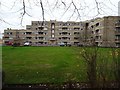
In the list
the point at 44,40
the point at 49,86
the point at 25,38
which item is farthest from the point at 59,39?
the point at 49,86

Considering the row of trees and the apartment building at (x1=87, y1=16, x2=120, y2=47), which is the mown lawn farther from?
the row of trees

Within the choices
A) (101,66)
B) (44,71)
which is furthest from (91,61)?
(44,71)

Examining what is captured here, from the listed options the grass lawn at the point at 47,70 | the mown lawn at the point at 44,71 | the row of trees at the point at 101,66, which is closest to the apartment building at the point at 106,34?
the grass lawn at the point at 47,70

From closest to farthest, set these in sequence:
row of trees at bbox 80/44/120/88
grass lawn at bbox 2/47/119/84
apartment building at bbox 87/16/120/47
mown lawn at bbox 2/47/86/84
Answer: row of trees at bbox 80/44/120/88 < apartment building at bbox 87/16/120/47 < grass lawn at bbox 2/47/119/84 < mown lawn at bbox 2/47/86/84

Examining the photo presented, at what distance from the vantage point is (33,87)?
9.91 meters

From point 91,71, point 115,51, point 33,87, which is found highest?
point 115,51

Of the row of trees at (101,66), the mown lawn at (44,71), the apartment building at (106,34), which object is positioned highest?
the apartment building at (106,34)

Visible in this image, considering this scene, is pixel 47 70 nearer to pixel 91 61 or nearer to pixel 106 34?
pixel 91 61

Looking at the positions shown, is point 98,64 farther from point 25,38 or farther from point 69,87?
point 25,38

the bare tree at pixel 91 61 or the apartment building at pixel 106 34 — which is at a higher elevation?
the apartment building at pixel 106 34

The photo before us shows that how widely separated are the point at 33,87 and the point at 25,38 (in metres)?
81.8

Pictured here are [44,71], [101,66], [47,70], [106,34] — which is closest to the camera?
[101,66]

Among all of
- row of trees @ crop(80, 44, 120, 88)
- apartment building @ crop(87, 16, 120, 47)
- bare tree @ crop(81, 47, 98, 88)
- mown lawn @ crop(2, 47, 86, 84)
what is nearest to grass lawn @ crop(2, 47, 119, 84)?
mown lawn @ crop(2, 47, 86, 84)

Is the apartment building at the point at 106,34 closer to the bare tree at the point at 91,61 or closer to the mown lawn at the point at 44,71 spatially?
the bare tree at the point at 91,61
